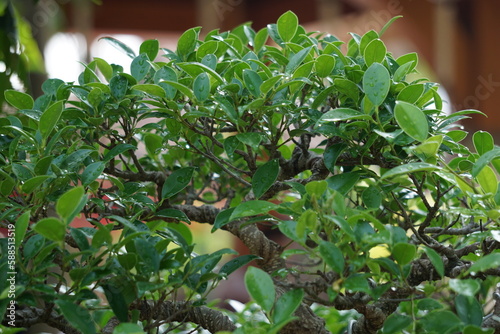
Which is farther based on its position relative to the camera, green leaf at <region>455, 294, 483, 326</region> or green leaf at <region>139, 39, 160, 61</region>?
green leaf at <region>139, 39, 160, 61</region>

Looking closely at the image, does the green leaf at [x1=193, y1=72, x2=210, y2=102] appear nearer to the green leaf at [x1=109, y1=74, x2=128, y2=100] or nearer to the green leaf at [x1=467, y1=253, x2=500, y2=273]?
the green leaf at [x1=109, y1=74, x2=128, y2=100]

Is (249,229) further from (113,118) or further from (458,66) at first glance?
(458,66)

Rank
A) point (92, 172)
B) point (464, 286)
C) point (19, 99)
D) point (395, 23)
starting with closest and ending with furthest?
point (464, 286) → point (92, 172) → point (19, 99) → point (395, 23)

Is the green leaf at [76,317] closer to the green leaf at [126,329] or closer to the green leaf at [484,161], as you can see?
the green leaf at [126,329]

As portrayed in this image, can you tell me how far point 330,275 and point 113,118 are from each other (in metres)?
0.30

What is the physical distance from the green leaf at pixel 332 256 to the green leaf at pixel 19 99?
39cm

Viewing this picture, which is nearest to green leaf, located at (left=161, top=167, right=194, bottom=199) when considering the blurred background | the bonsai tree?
the bonsai tree

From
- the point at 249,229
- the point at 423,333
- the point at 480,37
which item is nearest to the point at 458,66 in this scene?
the point at 480,37

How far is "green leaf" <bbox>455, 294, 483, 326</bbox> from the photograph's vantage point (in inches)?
18.5

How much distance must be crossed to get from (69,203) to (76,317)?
3.8 inches

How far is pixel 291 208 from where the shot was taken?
503 millimetres

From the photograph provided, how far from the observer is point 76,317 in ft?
1.55

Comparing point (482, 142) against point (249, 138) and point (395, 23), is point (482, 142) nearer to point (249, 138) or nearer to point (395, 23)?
point (249, 138)

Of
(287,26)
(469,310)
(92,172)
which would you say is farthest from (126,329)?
(287,26)
